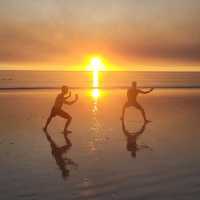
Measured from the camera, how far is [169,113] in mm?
24141

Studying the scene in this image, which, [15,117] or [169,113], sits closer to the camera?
[15,117]

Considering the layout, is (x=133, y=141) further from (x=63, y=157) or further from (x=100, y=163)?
(x=100, y=163)

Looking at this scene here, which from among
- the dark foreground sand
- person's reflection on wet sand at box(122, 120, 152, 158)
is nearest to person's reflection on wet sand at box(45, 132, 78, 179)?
the dark foreground sand

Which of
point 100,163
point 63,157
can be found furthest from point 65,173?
point 63,157

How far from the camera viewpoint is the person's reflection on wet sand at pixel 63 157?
1076cm

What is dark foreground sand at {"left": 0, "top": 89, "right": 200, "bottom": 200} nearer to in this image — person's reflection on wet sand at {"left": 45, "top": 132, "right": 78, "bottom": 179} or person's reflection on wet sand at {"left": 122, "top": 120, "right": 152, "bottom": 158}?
person's reflection on wet sand at {"left": 45, "top": 132, "right": 78, "bottom": 179}

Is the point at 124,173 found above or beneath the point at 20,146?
beneath

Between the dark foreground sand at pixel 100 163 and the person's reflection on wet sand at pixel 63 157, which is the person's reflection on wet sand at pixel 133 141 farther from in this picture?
the person's reflection on wet sand at pixel 63 157

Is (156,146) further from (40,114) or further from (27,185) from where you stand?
(40,114)

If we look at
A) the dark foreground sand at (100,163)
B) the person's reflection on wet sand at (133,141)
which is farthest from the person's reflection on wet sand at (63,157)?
the person's reflection on wet sand at (133,141)

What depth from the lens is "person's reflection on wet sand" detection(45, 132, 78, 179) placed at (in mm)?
10756

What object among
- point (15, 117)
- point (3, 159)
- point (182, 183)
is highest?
point (15, 117)

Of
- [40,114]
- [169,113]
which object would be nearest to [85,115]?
[40,114]

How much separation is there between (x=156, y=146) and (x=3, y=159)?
4577 mm
